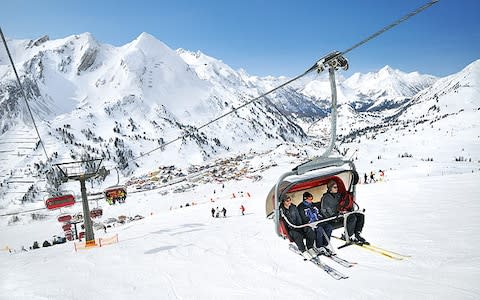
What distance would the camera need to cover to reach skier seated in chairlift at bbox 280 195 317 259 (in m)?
8.80

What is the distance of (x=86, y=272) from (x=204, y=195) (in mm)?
57360

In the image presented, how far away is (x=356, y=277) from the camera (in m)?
8.26

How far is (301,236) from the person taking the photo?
8.82 meters

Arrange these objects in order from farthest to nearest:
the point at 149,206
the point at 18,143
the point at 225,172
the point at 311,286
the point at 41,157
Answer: the point at 18,143 → the point at 41,157 → the point at 225,172 → the point at 149,206 → the point at 311,286

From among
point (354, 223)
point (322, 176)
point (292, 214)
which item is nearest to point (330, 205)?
point (354, 223)

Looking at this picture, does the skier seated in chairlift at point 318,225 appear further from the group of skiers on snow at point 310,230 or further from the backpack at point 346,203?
the backpack at point 346,203

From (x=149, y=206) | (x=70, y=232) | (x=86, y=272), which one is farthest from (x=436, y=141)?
(x=86, y=272)

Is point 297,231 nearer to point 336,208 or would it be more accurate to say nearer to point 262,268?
point 336,208

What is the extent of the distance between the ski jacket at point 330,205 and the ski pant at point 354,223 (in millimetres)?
492

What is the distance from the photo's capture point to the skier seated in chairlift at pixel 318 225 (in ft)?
29.0

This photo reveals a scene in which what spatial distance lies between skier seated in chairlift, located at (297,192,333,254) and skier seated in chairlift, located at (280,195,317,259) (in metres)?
0.17

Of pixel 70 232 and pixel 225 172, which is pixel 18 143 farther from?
pixel 70 232

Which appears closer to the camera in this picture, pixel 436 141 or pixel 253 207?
pixel 253 207

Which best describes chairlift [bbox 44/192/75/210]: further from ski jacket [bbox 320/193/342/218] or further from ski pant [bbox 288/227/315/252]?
ski jacket [bbox 320/193/342/218]
